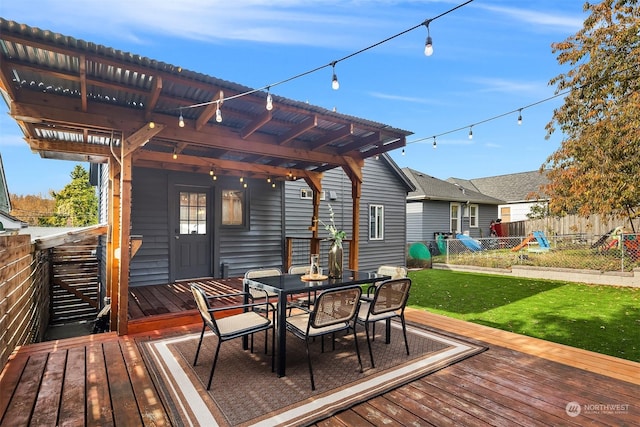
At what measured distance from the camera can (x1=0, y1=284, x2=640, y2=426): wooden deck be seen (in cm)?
223

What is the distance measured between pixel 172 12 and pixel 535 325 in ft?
22.8

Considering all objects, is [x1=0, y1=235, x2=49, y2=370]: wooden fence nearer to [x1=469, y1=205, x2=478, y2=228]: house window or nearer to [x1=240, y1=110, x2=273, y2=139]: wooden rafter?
[x1=240, y1=110, x2=273, y2=139]: wooden rafter

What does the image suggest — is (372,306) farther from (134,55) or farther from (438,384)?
(134,55)

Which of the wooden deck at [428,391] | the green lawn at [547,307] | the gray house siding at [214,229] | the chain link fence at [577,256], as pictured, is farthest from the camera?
the chain link fence at [577,256]

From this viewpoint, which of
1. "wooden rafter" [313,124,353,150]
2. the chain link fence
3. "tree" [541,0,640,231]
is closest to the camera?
"wooden rafter" [313,124,353,150]

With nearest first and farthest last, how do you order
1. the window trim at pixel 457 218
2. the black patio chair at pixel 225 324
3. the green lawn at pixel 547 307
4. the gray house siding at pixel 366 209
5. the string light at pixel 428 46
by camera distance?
the string light at pixel 428 46, the black patio chair at pixel 225 324, the green lawn at pixel 547 307, the gray house siding at pixel 366 209, the window trim at pixel 457 218

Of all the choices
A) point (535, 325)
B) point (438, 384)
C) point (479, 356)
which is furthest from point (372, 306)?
point (535, 325)

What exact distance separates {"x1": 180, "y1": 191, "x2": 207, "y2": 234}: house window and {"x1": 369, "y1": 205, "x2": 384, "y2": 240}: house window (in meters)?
5.36

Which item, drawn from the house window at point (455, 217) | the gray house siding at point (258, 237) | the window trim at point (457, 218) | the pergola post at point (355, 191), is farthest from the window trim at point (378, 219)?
the house window at point (455, 217)

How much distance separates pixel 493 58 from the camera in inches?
382

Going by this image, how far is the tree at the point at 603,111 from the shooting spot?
850 centimetres

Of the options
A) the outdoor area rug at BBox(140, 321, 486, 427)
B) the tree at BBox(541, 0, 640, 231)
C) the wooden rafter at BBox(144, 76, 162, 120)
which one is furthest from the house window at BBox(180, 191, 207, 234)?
the tree at BBox(541, 0, 640, 231)

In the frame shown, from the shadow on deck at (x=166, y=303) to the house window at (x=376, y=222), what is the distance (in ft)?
16.5

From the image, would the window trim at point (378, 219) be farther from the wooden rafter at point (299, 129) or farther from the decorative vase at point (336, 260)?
the decorative vase at point (336, 260)
